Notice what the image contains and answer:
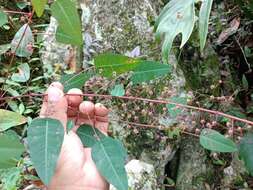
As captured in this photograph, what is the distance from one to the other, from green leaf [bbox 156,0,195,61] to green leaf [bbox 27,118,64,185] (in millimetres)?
282

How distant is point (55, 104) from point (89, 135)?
0.07 m

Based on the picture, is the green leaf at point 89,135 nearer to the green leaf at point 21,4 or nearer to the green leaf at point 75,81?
the green leaf at point 75,81

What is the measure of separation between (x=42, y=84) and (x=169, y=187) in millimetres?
741

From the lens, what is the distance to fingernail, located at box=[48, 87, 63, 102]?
2.33 ft

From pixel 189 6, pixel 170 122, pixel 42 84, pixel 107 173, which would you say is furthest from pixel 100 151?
pixel 42 84

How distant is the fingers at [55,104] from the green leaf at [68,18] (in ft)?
0.29

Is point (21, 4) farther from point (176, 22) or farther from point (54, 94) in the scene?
point (54, 94)

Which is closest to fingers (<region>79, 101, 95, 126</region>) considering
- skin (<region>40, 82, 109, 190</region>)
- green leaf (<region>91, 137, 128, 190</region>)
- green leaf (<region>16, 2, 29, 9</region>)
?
skin (<region>40, 82, 109, 190</region>)

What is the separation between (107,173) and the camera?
0.66 m

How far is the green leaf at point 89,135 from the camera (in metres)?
0.71

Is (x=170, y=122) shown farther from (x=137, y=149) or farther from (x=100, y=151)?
(x=100, y=151)

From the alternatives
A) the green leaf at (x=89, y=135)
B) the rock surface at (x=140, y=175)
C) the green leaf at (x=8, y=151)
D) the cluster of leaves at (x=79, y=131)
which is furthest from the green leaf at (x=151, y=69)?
the rock surface at (x=140, y=175)

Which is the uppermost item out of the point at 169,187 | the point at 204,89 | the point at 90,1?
the point at 90,1

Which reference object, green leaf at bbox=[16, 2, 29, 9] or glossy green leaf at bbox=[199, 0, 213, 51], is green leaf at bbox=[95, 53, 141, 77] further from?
green leaf at bbox=[16, 2, 29, 9]
